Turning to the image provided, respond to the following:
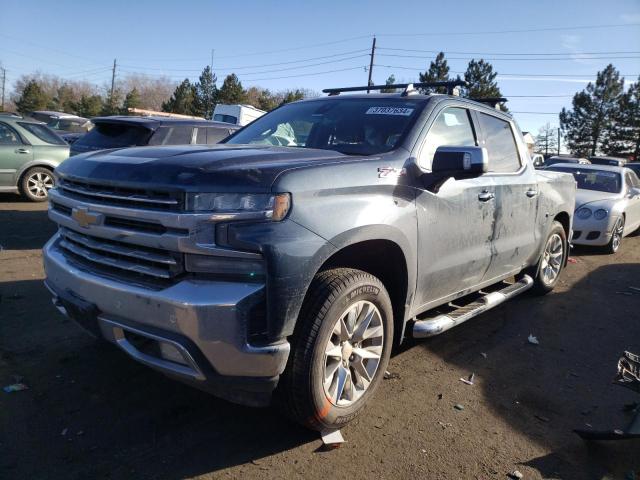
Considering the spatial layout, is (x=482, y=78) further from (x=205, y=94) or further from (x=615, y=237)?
(x=615, y=237)

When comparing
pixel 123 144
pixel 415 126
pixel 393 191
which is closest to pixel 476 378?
pixel 393 191

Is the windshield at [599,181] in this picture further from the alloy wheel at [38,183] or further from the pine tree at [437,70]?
the pine tree at [437,70]

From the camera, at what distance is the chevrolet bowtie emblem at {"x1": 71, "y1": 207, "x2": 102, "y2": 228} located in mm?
2661

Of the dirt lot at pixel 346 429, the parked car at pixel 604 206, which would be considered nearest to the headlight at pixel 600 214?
the parked car at pixel 604 206

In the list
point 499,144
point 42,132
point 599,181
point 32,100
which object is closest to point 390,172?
point 499,144

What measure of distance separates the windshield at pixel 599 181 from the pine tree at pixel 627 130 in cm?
4691

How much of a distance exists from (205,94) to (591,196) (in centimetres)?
4030

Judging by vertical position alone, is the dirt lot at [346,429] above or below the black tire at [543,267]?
below

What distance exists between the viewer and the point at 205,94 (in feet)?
146

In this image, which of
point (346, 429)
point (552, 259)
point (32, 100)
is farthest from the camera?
point (32, 100)

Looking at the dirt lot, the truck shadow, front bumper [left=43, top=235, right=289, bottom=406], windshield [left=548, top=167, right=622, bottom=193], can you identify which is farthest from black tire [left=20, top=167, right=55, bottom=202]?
windshield [left=548, top=167, right=622, bottom=193]

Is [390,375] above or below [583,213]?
below

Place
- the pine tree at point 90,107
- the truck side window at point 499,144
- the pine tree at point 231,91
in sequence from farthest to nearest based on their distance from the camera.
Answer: the pine tree at point 90,107, the pine tree at point 231,91, the truck side window at point 499,144

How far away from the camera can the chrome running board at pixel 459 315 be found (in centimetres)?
343
